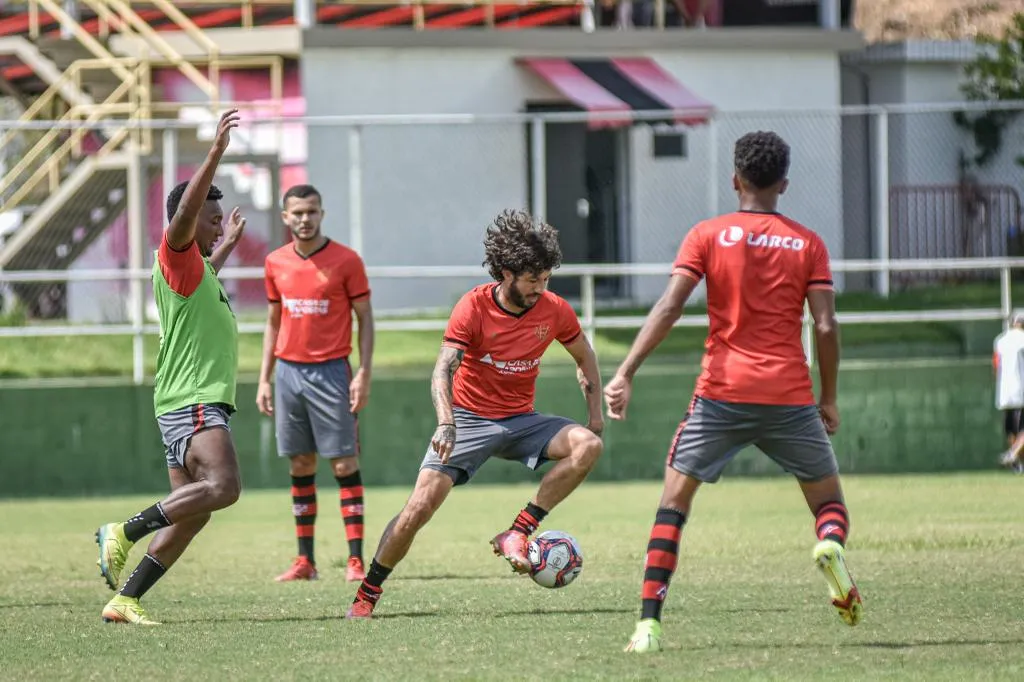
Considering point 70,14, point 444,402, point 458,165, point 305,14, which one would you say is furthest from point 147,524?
point 70,14

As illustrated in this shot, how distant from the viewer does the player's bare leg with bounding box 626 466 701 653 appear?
719 cm

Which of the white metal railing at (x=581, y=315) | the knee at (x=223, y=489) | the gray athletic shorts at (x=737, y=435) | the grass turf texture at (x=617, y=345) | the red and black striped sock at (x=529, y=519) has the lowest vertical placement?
the red and black striped sock at (x=529, y=519)

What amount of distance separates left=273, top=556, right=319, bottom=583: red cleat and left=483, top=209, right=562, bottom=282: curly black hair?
302cm

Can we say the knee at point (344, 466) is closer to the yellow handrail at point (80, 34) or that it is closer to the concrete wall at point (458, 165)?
the concrete wall at point (458, 165)

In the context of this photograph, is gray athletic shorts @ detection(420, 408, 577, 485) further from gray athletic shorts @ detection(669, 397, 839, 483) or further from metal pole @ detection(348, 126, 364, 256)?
metal pole @ detection(348, 126, 364, 256)

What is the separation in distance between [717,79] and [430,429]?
9381mm

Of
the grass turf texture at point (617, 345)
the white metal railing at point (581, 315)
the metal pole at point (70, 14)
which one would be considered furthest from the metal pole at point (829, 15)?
the metal pole at point (70, 14)

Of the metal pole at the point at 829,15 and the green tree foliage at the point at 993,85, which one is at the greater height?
the metal pole at the point at 829,15

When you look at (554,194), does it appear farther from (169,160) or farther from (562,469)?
(562,469)

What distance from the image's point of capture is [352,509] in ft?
35.4

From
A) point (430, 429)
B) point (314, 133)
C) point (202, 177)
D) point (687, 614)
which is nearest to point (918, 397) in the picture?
point (430, 429)

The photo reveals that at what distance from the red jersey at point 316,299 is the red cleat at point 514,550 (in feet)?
9.83

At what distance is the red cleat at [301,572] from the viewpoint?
1043 cm

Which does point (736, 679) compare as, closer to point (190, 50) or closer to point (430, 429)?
point (430, 429)
